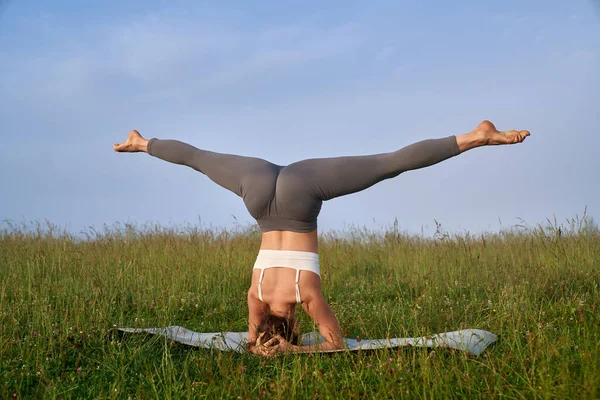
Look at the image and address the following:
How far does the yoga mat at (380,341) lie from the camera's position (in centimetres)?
436

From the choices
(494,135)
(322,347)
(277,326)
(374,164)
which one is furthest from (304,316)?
(494,135)

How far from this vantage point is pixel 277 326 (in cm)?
496

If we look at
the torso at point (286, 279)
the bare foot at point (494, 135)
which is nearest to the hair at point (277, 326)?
the torso at point (286, 279)

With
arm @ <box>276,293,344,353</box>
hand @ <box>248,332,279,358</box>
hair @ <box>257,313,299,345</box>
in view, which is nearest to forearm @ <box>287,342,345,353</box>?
arm @ <box>276,293,344,353</box>

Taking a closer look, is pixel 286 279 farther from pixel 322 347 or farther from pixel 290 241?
pixel 322 347

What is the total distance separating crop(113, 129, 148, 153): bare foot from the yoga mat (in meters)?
1.75

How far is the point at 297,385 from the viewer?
3697 mm

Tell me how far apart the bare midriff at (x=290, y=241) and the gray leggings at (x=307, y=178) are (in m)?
0.05

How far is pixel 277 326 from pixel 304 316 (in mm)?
1401

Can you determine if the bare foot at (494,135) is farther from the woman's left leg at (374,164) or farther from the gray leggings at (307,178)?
the gray leggings at (307,178)

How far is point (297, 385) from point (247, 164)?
1965 millimetres

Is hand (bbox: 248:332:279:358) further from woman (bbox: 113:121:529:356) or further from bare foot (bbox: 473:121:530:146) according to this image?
bare foot (bbox: 473:121:530:146)

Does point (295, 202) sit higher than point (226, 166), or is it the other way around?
point (226, 166)

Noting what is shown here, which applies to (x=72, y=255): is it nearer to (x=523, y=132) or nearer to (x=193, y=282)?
(x=193, y=282)
